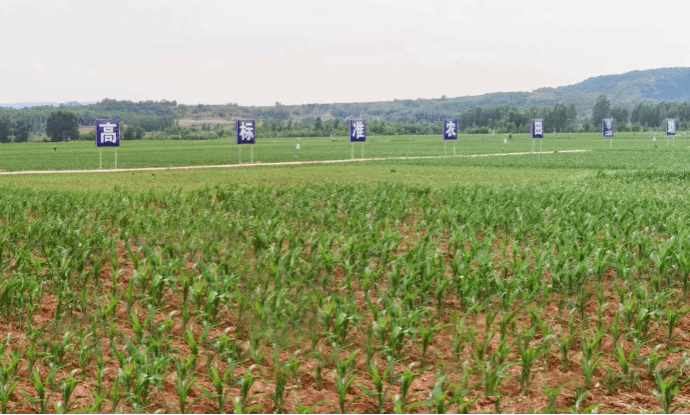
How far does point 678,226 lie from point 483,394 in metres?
7.39

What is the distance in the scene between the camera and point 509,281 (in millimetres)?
8453

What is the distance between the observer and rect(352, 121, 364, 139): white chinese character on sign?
46375 mm

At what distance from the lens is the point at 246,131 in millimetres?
40875

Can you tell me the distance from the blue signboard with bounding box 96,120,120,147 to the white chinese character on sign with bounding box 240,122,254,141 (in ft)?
21.0

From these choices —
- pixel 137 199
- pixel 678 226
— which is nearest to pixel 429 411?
pixel 678 226

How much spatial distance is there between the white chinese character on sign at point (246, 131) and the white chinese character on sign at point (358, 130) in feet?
24.5

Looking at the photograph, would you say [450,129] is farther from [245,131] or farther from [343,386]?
[343,386]

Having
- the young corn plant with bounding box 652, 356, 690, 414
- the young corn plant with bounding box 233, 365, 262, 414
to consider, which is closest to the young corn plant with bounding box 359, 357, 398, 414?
the young corn plant with bounding box 233, 365, 262, 414

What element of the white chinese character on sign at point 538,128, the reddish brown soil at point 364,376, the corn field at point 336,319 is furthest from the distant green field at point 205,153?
the reddish brown soil at point 364,376

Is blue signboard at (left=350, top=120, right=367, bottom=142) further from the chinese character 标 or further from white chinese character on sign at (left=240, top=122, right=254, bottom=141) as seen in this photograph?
the chinese character 标

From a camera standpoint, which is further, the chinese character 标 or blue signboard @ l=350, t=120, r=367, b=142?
the chinese character 标

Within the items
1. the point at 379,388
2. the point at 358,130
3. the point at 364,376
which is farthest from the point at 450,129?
the point at 379,388

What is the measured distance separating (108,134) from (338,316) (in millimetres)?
31474

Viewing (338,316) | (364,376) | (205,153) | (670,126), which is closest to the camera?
(364,376)
